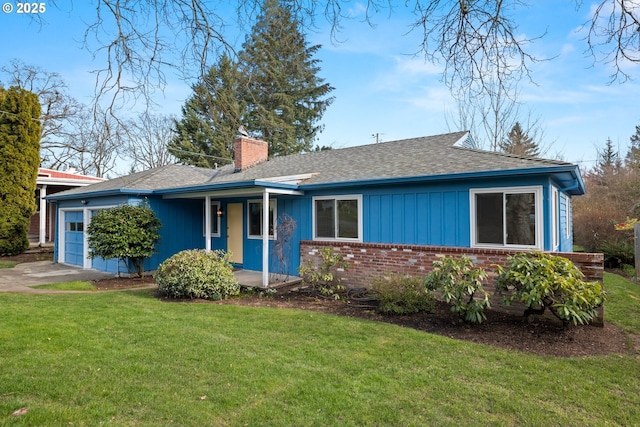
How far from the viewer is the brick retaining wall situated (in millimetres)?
5805

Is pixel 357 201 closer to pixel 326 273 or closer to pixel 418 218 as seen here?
pixel 418 218

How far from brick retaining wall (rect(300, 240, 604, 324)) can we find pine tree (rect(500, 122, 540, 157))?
15020 millimetres

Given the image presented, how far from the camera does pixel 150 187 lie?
38.1 feet

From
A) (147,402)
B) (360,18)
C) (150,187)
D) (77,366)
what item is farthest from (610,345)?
(150,187)

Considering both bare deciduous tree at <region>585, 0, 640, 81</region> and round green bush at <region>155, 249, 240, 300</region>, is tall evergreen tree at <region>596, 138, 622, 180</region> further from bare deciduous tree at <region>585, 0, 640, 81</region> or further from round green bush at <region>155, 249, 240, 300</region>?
round green bush at <region>155, 249, 240, 300</region>

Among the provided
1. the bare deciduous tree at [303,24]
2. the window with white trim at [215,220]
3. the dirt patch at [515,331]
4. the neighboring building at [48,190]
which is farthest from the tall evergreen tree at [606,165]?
the neighboring building at [48,190]

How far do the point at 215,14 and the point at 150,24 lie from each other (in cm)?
59

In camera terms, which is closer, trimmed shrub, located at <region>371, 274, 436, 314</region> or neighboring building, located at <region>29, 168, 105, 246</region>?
trimmed shrub, located at <region>371, 274, 436, 314</region>

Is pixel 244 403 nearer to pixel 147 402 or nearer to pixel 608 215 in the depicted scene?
pixel 147 402

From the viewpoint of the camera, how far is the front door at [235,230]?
11258 mm

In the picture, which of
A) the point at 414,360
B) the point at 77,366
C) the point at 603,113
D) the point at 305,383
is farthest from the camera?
the point at 603,113

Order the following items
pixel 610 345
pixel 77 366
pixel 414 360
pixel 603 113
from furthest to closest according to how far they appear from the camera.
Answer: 1. pixel 603 113
2. pixel 610 345
3. pixel 414 360
4. pixel 77 366

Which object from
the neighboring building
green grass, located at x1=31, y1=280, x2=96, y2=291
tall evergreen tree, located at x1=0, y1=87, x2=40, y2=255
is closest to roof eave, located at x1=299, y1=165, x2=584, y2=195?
green grass, located at x1=31, y1=280, x2=96, y2=291

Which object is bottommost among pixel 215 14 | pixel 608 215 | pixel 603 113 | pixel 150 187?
pixel 608 215
